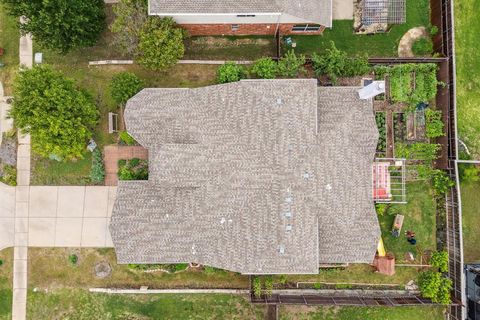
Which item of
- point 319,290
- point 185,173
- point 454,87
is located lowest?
point 319,290

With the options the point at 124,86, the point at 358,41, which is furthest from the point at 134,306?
the point at 358,41

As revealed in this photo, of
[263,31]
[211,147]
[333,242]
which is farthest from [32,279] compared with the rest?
[263,31]

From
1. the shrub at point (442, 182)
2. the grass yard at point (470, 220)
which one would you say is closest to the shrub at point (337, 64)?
the shrub at point (442, 182)

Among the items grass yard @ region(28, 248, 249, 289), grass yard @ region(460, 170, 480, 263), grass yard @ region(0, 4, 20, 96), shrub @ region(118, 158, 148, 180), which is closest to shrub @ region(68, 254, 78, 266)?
grass yard @ region(28, 248, 249, 289)

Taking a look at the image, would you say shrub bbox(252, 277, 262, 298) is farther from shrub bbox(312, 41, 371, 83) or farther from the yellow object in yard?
shrub bbox(312, 41, 371, 83)

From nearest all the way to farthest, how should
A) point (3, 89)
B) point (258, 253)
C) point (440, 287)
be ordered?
point (258, 253) → point (440, 287) → point (3, 89)

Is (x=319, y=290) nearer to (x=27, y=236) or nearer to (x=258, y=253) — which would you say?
(x=258, y=253)
